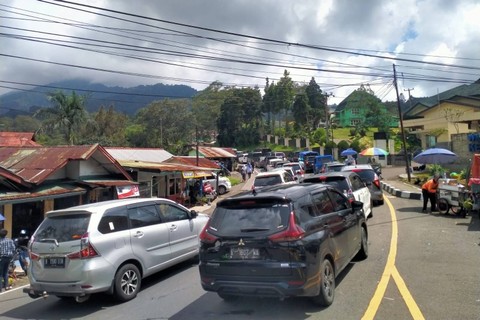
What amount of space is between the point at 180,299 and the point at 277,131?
85.2m

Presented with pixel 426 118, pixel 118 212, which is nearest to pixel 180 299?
pixel 118 212

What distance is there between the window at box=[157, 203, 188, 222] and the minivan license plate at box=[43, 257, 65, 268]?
2273 mm

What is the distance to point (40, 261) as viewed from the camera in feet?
23.9

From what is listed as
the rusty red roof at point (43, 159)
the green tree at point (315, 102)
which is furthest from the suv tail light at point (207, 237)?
the green tree at point (315, 102)

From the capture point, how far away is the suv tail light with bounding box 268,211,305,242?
18.6ft

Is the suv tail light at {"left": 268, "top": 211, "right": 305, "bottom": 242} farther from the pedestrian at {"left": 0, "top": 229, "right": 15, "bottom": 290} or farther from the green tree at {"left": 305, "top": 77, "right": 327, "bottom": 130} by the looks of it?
the green tree at {"left": 305, "top": 77, "right": 327, "bottom": 130}

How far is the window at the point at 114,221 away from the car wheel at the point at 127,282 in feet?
2.32

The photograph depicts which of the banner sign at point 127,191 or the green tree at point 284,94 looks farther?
the green tree at point 284,94

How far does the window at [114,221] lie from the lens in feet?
24.3

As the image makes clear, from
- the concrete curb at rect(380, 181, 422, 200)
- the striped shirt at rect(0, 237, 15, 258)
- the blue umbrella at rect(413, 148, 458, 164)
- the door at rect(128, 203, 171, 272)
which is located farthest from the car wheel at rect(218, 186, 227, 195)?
the door at rect(128, 203, 171, 272)

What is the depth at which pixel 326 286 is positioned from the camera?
6.04 m

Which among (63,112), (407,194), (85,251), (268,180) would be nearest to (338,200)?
(85,251)

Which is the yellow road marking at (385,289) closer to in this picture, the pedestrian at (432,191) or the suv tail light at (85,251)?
the suv tail light at (85,251)

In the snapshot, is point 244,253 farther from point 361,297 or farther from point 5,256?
point 5,256
